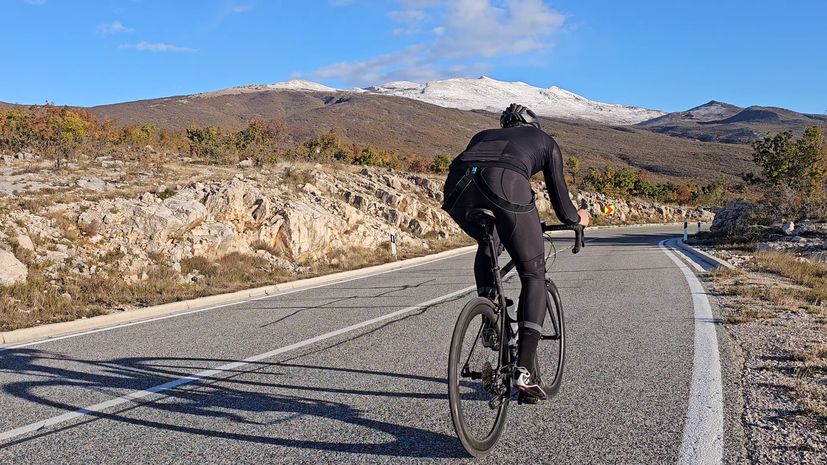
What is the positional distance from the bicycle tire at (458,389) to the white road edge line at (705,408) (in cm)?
100

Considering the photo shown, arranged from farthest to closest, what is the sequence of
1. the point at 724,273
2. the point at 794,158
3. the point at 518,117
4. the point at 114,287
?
the point at 794,158
the point at 724,273
the point at 114,287
the point at 518,117

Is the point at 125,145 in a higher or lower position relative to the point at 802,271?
higher

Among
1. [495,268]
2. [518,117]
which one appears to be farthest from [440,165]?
[495,268]

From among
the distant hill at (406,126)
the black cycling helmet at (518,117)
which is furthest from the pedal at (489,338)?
the distant hill at (406,126)

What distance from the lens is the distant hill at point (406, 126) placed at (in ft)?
351

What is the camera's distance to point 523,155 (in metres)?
3.50

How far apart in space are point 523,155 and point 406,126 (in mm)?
128323

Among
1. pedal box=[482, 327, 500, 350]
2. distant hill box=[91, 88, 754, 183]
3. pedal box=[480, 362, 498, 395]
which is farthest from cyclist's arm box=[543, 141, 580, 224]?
distant hill box=[91, 88, 754, 183]

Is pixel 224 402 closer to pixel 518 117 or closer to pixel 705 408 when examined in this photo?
pixel 518 117

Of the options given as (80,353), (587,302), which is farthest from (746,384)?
(80,353)

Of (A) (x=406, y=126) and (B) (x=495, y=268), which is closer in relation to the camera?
(B) (x=495, y=268)

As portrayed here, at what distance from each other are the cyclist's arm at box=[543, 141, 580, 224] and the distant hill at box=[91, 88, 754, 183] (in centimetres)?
8881

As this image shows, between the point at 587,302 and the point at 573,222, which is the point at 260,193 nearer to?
the point at 587,302

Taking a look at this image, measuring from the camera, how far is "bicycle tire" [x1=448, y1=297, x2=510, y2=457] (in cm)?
318
